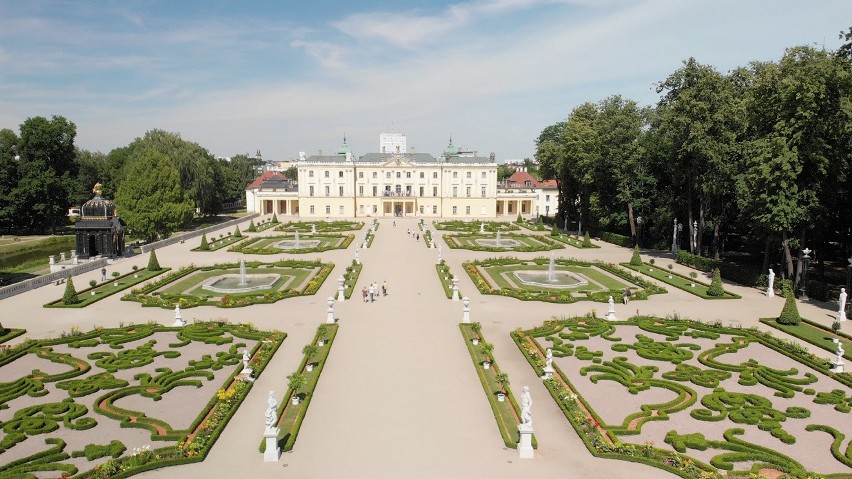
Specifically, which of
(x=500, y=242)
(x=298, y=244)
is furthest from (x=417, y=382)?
(x=500, y=242)

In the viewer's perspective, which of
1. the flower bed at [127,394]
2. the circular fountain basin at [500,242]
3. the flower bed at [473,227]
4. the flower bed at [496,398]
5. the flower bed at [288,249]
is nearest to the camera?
the flower bed at [127,394]

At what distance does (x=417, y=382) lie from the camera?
62.6ft

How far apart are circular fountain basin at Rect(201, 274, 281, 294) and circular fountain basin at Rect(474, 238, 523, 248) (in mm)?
24289

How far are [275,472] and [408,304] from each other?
56.7 ft

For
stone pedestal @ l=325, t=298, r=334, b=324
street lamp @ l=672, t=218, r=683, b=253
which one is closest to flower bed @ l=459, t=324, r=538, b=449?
stone pedestal @ l=325, t=298, r=334, b=324

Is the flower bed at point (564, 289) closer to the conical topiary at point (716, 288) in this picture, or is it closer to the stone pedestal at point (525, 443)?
the conical topiary at point (716, 288)

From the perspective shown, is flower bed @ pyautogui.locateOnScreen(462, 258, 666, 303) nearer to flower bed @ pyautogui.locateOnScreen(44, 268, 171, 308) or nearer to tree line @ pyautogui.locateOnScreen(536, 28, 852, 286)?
tree line @ pyautogui.locateOnScreen(536, 28, 852, 286)

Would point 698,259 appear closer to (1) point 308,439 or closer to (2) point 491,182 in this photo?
(1) point 308,439

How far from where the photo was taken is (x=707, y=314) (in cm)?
2942

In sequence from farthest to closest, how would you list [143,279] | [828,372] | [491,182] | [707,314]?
[491,182] → [143,279] → [707,314] → [828,372]

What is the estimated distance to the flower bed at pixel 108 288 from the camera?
3034 cm

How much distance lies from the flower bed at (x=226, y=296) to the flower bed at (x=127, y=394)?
5015mm

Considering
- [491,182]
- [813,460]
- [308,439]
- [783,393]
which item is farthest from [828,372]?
[491,182]

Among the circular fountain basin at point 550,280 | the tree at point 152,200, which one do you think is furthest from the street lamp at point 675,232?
the tree at point 152,200
